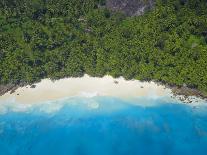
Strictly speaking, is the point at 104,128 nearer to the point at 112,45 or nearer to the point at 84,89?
the point at 84,89

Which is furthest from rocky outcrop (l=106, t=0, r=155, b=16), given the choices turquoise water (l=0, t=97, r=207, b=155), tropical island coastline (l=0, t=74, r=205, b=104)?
turquoise water (l=0, t=97, r=207, b=155)

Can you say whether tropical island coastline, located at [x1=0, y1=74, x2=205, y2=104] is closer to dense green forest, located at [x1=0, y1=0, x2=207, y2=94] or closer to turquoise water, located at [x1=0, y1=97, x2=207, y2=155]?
dense green forest, located at [x1=0, y1=0, x2=207, y2=94]

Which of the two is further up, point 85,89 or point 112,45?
point 112,45

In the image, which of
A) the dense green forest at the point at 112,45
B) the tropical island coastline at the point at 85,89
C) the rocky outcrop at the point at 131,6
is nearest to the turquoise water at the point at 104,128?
the tropical island coastline at the point at 85,89

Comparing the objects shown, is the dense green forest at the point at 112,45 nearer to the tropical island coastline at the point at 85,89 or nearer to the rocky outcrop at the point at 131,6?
the tropical island coastline at the point at 85,89

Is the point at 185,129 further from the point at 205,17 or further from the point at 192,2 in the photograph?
the point at 192,2

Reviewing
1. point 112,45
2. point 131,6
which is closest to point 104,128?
point 112,45
